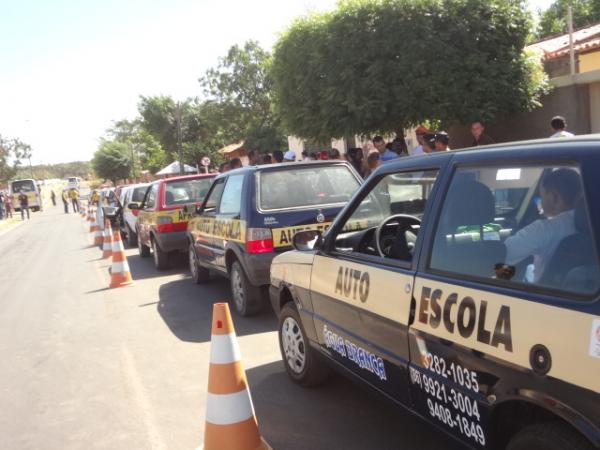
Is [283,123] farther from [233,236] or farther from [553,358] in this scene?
[553,358]

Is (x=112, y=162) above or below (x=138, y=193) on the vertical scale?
above

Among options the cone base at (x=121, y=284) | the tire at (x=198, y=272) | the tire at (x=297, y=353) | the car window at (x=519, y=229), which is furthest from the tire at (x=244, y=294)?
the car window at (x=519, y=229)

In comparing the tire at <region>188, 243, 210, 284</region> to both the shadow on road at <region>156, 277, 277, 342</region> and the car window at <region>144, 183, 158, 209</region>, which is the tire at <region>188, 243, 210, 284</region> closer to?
the shadow on road at <region>156, 277, 277, 342</region>

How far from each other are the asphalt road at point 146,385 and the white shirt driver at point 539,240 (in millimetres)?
1003

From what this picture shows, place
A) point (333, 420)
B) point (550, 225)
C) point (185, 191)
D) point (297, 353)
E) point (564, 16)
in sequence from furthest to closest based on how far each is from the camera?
A: point (564, 16) < point (185, 191) < point (297, 353) < point (333, 420) < point (550, 225)

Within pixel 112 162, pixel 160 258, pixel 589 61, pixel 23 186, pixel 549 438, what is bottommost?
pixel 160 258

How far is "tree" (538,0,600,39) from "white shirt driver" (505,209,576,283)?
36961 mm

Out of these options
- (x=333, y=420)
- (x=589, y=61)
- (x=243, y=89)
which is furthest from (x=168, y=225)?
(x=243, y=89)

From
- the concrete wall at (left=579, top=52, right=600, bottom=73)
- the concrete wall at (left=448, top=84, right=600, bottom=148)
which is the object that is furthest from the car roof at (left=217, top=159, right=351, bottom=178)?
the concrete wall at (left=579, top=52, right=600, bottom=73)

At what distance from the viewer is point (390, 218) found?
3.72m

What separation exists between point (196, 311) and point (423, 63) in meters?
9.32

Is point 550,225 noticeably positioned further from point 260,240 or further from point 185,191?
point 185,191

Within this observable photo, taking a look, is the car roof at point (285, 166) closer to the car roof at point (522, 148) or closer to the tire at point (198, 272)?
the tire at point (198, 272)

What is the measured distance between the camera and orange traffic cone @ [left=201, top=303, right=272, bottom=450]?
10.5 ft
